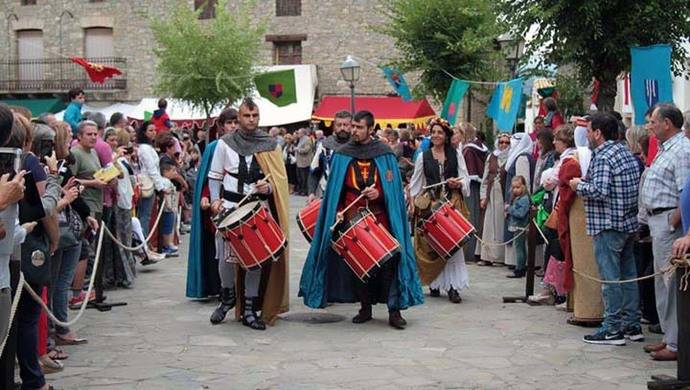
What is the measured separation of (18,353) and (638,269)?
5.07 metres

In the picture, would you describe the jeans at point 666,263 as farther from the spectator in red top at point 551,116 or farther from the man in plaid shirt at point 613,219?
the spectator in red top at point 551,116

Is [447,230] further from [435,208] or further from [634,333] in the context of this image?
[634,333]

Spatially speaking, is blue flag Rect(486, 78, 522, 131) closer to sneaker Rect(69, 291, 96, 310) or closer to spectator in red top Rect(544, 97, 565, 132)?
spectator in red top Rect(544, 97, 565, 132)

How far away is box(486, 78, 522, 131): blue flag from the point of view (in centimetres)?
1533

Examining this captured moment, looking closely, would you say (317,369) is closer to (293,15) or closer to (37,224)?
(37,224)

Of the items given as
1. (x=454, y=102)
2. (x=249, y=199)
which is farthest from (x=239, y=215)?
(x=454, y=102)

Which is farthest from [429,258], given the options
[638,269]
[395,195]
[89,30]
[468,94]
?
[89,30]

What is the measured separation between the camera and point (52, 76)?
3753cm

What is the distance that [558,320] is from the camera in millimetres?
8977

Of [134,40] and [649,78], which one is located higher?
[134,40]

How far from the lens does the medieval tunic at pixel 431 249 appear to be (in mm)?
9984

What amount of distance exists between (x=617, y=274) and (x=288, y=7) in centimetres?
2911

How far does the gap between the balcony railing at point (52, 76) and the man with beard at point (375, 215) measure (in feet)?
97.0

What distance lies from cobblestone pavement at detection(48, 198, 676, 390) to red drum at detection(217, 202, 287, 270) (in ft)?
2.14
